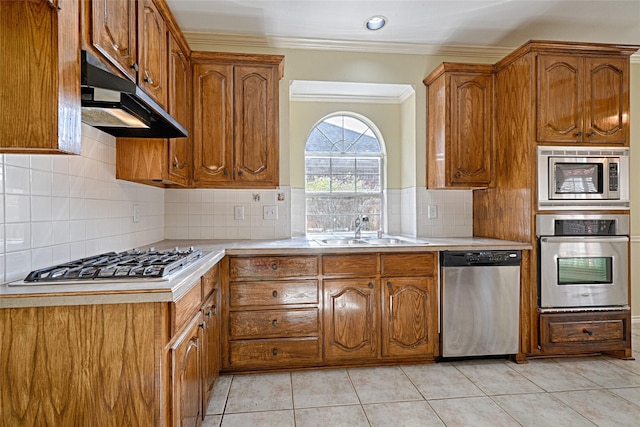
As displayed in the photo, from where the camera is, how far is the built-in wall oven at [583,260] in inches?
105

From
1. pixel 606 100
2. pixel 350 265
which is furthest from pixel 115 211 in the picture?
pixel 606 100

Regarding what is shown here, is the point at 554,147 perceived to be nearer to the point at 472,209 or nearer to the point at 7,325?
the point at 472,209

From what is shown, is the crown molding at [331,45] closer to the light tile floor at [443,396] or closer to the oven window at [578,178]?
the oven window at [578,178]

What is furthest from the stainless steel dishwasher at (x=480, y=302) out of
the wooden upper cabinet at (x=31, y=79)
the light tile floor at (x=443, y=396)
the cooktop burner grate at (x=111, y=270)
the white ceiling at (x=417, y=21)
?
the wooden upper cabinet at (x=31, y=79)

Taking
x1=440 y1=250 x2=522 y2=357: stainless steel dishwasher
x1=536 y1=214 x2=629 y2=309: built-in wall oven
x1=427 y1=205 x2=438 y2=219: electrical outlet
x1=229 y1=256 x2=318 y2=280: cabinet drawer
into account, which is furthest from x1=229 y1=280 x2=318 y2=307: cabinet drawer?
x1=536 y1=214 x2=629 y2=309: built-in wall oven

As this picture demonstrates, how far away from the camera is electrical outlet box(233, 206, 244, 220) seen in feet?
10.2

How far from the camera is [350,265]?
8.51 feet

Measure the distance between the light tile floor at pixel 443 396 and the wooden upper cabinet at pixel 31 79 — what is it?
1631 millimetres

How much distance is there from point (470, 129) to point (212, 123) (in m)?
2.09

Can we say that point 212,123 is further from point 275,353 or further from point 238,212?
point 275,353

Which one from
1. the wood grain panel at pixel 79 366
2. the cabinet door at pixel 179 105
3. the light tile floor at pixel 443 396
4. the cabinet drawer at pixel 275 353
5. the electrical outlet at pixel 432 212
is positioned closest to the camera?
the wood grain panel at pixel 79 366

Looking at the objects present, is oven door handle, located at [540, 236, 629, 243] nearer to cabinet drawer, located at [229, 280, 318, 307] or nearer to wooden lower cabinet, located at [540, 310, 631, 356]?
wooden lower cabinet, located at [540, 310, 631, 356]

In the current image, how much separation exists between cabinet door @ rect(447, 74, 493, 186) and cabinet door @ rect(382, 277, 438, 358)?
3.25 ft

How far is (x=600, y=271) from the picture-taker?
8.95ft
